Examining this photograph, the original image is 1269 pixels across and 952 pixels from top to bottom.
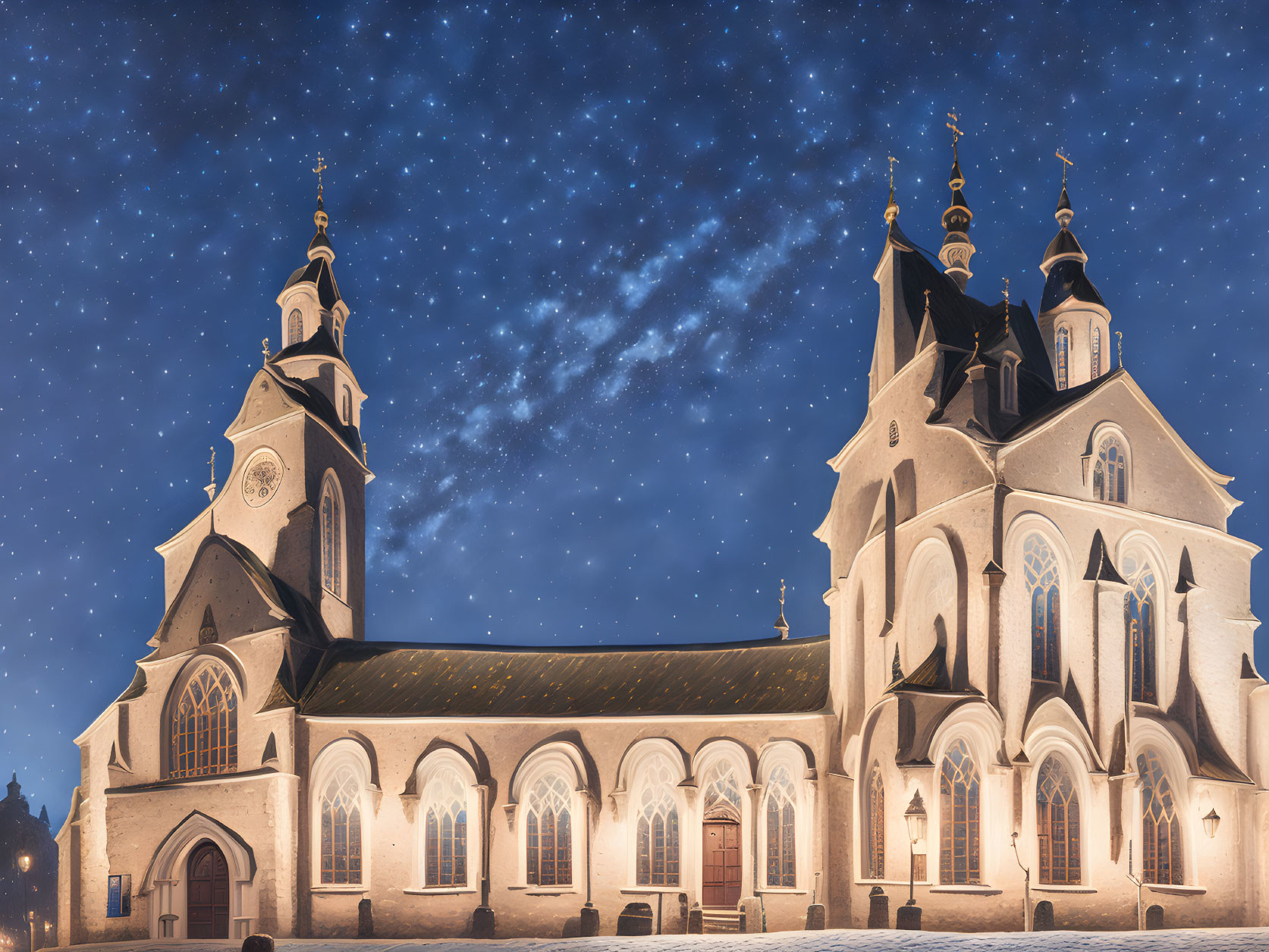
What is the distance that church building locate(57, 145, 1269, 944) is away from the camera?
32062mm

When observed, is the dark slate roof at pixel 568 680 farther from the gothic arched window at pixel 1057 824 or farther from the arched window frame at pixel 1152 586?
the arched window frame at pixel 1152 586

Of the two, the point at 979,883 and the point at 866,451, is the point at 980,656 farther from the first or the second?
the point at 866,451

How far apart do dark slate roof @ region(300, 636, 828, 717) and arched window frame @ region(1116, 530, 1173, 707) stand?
369 inches

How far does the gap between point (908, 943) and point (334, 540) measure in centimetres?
2777

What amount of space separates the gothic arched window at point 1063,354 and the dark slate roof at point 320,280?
26920 mm

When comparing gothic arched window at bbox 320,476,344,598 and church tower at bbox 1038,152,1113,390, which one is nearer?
church tower at bbox 1038,152,1113,390

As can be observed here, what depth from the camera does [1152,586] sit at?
34719mm

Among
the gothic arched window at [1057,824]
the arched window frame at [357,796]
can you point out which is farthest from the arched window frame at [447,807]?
the gothic arched window at [1057,824]

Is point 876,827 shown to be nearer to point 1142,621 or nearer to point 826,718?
point 826,718

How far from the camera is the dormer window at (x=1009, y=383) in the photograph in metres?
35.2

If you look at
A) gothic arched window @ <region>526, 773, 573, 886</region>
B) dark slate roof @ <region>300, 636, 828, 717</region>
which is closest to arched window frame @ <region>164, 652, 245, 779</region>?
dark slate roof @ <region>300, 636, 828, 717</region>

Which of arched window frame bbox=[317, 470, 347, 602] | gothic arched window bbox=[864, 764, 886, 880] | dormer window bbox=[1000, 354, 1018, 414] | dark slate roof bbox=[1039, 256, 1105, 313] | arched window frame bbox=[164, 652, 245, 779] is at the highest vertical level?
dark slate roof bbox=[1039, 256, 1105, 313]

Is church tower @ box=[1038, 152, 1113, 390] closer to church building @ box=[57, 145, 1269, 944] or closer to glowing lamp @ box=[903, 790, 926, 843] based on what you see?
church building @ box=[57, 145, 1269, 944]

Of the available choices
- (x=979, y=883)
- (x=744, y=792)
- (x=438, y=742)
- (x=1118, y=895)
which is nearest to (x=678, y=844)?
(x=744, y=792)
